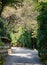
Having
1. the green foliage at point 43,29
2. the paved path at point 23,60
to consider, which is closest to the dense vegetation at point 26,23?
the green foliage at point 43,29

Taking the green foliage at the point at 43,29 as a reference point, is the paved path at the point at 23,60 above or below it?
below

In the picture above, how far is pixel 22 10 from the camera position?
3662cm

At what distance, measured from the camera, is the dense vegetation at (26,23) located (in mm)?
14395

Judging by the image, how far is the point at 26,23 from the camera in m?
37.3

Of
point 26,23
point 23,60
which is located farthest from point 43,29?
point 26,23

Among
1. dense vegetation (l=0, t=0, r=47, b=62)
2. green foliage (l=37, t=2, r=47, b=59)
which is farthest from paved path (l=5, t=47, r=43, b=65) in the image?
→ green foliage (l=37, t=2, r=47, b=59)

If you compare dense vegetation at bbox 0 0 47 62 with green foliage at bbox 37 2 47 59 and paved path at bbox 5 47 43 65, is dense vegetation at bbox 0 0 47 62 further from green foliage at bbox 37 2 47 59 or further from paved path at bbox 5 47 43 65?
paved path at bbox 5 47 43 65

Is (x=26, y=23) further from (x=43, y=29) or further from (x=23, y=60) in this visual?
(x=43, y=29)

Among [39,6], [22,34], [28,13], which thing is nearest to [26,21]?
[28,13]

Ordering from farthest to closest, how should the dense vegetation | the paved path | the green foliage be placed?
1. the paved path
2. the green foliage
3. the dense vegetation

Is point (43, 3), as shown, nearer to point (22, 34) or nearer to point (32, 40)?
point (32, 40)

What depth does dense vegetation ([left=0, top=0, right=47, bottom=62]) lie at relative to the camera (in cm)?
1440

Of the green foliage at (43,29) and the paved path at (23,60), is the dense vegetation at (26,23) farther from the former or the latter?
the paved path at (23,60)

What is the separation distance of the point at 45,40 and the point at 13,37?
34.7m
